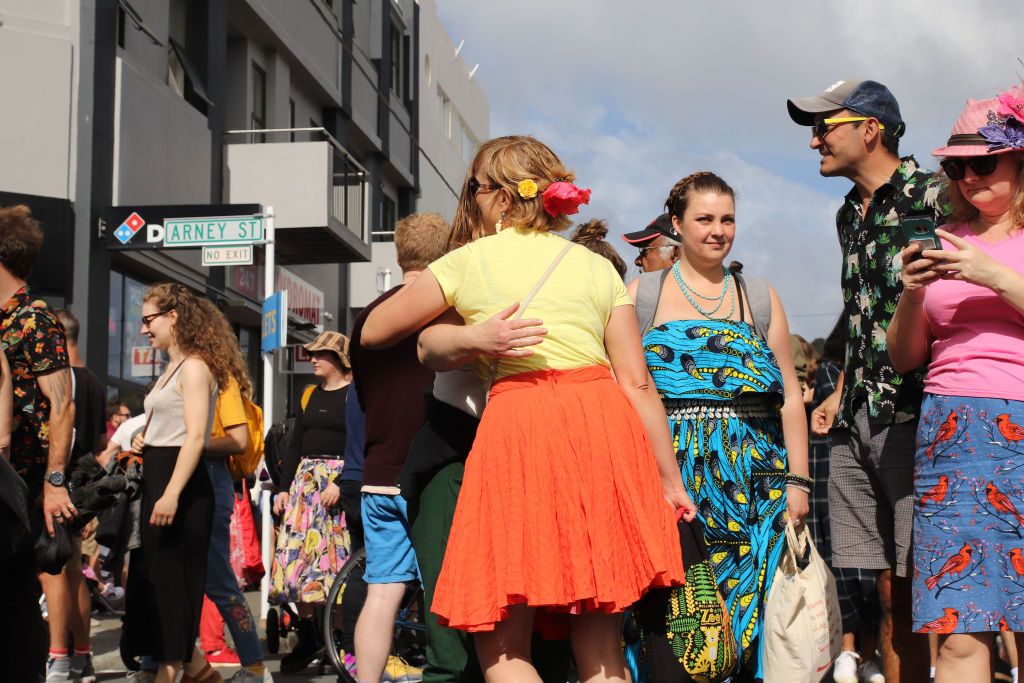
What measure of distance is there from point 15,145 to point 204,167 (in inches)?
179

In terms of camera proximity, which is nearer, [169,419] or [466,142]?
[169,419]

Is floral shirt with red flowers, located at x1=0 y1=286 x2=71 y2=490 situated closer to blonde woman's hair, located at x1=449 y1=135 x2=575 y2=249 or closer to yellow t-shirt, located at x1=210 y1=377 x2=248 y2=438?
yellow t-shirt, located at x1=210 y1=377 x2=248 y2=438

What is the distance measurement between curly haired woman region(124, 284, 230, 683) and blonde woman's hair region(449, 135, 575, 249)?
3085 millimetres

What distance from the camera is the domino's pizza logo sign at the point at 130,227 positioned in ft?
46.3

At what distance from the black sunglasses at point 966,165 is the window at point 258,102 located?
17943mm

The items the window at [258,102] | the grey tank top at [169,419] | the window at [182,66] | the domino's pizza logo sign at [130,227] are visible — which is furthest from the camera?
the window at [258,102]

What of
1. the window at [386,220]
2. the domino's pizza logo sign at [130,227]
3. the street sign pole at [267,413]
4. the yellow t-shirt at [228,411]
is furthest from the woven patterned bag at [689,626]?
the window at [386,220]

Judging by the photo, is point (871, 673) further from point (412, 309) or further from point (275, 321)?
point (275, 321)

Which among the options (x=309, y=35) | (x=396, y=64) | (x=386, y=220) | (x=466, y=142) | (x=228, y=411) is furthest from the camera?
(x=466, y=142)

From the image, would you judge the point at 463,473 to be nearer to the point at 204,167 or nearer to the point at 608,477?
the point at 608,477

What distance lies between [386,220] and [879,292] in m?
27.7

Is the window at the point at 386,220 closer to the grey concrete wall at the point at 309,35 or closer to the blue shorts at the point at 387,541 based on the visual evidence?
the grey concrete wall at the point at 309,35

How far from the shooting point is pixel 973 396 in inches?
160

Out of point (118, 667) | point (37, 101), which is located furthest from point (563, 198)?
point (37, 101)
